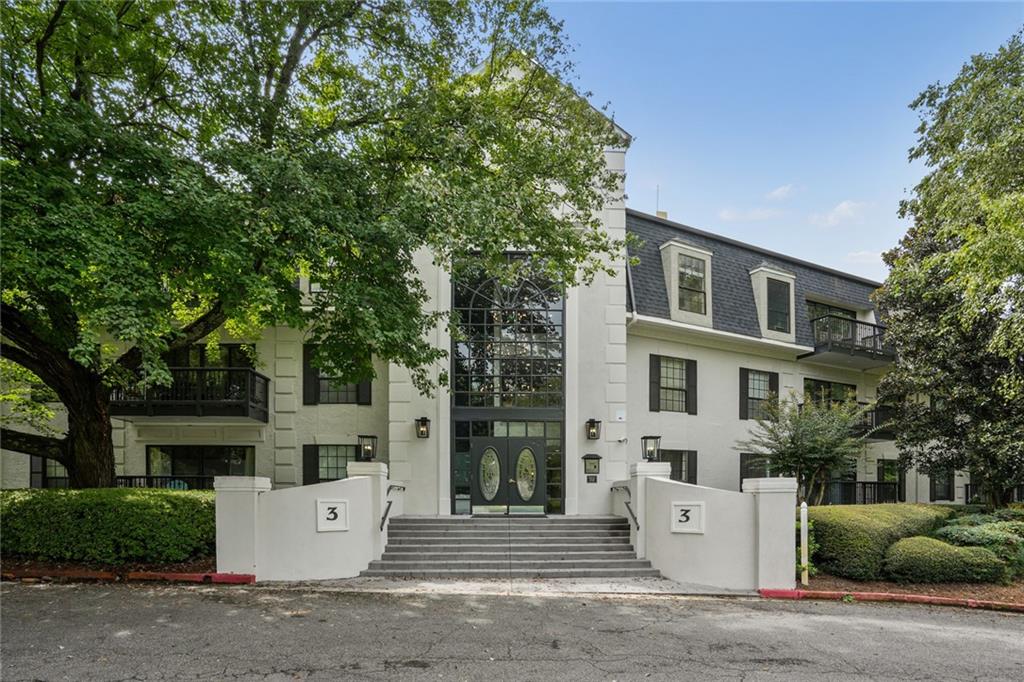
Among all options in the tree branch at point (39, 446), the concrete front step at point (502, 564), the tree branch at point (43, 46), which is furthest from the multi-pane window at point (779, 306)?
the tree branch at point (39, 446)

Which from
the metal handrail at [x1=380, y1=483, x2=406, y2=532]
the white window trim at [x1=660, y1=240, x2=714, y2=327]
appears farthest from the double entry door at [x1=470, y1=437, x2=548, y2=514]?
the white window trim at [x1=660, y1=240, x2=714, y2=327]

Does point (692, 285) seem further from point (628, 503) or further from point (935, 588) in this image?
point (935, 588)

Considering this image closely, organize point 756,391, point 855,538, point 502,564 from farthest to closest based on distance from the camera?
point 756,391
point 502,564
point 855,538

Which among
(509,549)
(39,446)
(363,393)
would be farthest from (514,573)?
A: (39,446)

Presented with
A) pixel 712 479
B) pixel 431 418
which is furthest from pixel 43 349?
pixel 712 479

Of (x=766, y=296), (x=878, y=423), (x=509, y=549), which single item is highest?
(x=766, y=296)

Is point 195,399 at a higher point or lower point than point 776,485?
higher

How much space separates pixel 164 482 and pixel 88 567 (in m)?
6.19

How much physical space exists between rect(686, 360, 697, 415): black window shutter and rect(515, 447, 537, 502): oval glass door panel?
541 cm

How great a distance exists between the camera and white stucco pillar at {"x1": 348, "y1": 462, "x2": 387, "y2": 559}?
11516 millimetres

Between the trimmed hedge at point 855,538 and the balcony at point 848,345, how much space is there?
751 cm

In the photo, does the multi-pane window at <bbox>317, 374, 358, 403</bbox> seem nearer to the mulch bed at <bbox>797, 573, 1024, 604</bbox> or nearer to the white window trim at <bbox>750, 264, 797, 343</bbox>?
the mulch bed at <bbox>797, 573, 1024, 604</bbox>

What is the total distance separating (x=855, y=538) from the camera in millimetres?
10820

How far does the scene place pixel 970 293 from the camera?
11.9 metres
